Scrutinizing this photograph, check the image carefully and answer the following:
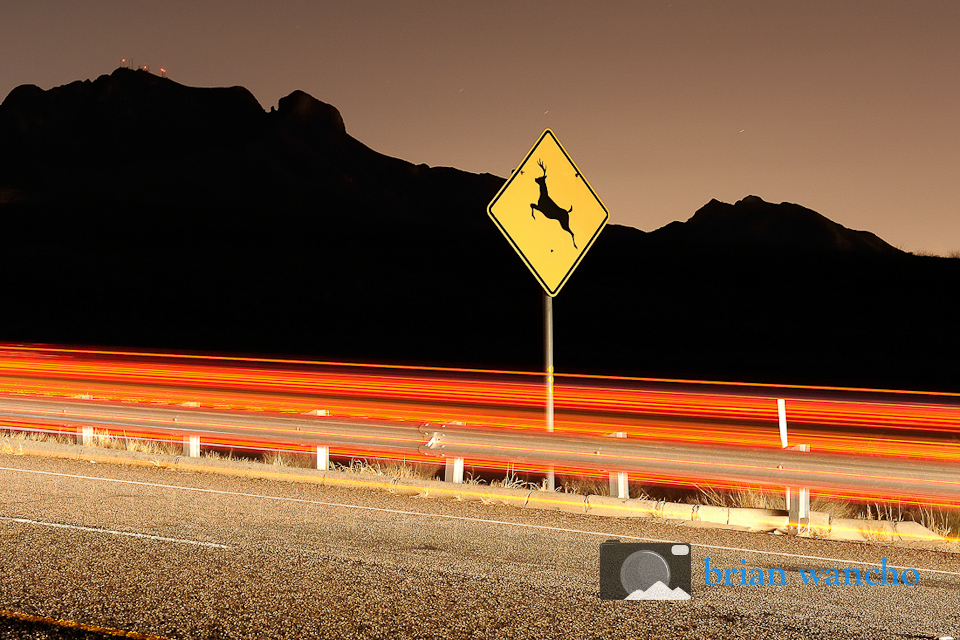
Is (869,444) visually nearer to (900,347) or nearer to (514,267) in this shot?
(900,347)

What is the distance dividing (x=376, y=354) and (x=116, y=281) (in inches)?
1377

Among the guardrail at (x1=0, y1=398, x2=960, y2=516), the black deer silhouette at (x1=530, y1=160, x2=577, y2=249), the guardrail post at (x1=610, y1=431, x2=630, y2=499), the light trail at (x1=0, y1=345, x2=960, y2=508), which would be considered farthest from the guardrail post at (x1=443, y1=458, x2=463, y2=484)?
the light trail at (x1=0, y1=345, x2=960, y2=508)

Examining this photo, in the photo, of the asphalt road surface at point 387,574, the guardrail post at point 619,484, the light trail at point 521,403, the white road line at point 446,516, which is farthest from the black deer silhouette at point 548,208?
the light trail at point 521,403

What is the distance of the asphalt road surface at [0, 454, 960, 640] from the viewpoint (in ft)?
16.2

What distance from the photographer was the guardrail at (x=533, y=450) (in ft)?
24.5

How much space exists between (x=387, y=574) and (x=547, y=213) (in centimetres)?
547

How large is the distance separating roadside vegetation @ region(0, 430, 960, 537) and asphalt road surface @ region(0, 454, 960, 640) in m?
1.12

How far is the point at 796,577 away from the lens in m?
6.18

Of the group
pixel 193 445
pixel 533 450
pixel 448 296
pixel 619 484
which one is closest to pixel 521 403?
pixel 193 445

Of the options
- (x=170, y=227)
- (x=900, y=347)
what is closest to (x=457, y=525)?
(x=900, y=347)

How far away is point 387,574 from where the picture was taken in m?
5.97

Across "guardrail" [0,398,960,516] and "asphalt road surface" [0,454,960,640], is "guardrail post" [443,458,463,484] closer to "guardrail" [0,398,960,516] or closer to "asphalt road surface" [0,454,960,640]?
"guardrail" [0,398,960,516]

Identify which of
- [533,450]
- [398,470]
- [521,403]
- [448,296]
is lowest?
[521,403]

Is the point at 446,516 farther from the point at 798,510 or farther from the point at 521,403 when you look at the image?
the point at 521,403
